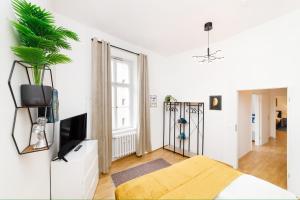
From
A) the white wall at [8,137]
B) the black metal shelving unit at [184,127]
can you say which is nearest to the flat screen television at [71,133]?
the white wall at [8,137]

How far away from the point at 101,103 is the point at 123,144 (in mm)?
1209

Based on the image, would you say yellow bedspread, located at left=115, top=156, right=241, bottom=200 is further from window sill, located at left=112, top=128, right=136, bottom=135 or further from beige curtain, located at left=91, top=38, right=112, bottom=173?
window sill, located at left=112, top=128, right=136, bottom=135

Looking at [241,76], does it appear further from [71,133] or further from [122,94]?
[71,133]

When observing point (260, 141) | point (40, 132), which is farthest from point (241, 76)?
point (40, 132)

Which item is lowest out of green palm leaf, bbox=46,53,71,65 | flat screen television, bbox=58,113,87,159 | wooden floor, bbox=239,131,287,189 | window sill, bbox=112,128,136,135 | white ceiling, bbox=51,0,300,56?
wooden floor, bbox=239,131,287,189

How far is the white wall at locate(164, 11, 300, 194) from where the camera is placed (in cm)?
217

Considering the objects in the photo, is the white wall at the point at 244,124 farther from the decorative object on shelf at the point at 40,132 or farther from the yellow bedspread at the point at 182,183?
the decorative object on shelf at the point at 40,132

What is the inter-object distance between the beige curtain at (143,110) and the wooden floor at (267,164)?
7.67 feet

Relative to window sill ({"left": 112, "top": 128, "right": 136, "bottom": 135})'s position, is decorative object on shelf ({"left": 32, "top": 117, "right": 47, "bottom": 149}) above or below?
above

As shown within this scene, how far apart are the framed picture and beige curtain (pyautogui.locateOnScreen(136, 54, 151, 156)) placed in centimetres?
166

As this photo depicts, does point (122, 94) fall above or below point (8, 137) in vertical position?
above

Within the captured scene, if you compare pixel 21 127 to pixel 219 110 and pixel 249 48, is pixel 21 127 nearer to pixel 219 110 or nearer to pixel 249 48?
pixel 219 110

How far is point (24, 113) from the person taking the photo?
1.18m

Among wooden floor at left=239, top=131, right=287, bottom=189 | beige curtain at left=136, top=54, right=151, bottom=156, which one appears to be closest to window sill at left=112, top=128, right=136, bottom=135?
beige curtain at left=136, top=54, right=151, bottom=156
